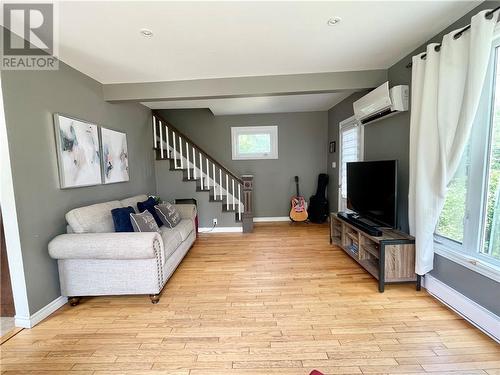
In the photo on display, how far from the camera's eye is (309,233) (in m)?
4.11

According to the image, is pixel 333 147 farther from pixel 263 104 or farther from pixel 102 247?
pixel 102 247

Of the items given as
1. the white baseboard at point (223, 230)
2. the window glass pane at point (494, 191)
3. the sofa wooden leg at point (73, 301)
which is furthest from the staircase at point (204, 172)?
the window glass pane at point (494, 191)

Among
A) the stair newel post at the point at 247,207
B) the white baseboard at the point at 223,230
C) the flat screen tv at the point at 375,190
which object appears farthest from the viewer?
the white baseboard at the point at 223,230

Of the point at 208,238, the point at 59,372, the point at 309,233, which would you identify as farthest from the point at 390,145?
the point at 59,372

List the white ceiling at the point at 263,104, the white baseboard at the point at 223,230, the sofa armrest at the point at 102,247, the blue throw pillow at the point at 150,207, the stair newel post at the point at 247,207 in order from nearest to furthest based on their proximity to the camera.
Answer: the sofa armrest at the point at 102,247, the blue throw pillow at the point at 150,207, the white ceiling at the point at 263,104, the stair newel post at the point at 247,207, the white baseboard at the point at 223,230

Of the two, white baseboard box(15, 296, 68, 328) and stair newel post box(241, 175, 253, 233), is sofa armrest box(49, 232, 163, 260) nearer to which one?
white baseboard box(15, 296, 68, 328)

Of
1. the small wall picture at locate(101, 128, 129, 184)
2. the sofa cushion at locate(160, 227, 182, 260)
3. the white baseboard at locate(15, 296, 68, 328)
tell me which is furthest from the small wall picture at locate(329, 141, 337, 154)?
the white baseboard at locate(15, 296, 68, 328)

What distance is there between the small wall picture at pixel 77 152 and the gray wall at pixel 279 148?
2.43 metres

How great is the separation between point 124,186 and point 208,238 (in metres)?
1.65

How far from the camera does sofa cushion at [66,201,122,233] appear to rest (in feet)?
6.98

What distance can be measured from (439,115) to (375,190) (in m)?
0.96

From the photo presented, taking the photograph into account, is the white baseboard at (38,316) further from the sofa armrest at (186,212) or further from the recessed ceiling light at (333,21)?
the recessed ceiling light at (333,21)

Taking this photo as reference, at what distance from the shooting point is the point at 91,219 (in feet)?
7.35

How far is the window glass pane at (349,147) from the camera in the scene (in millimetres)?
3580
